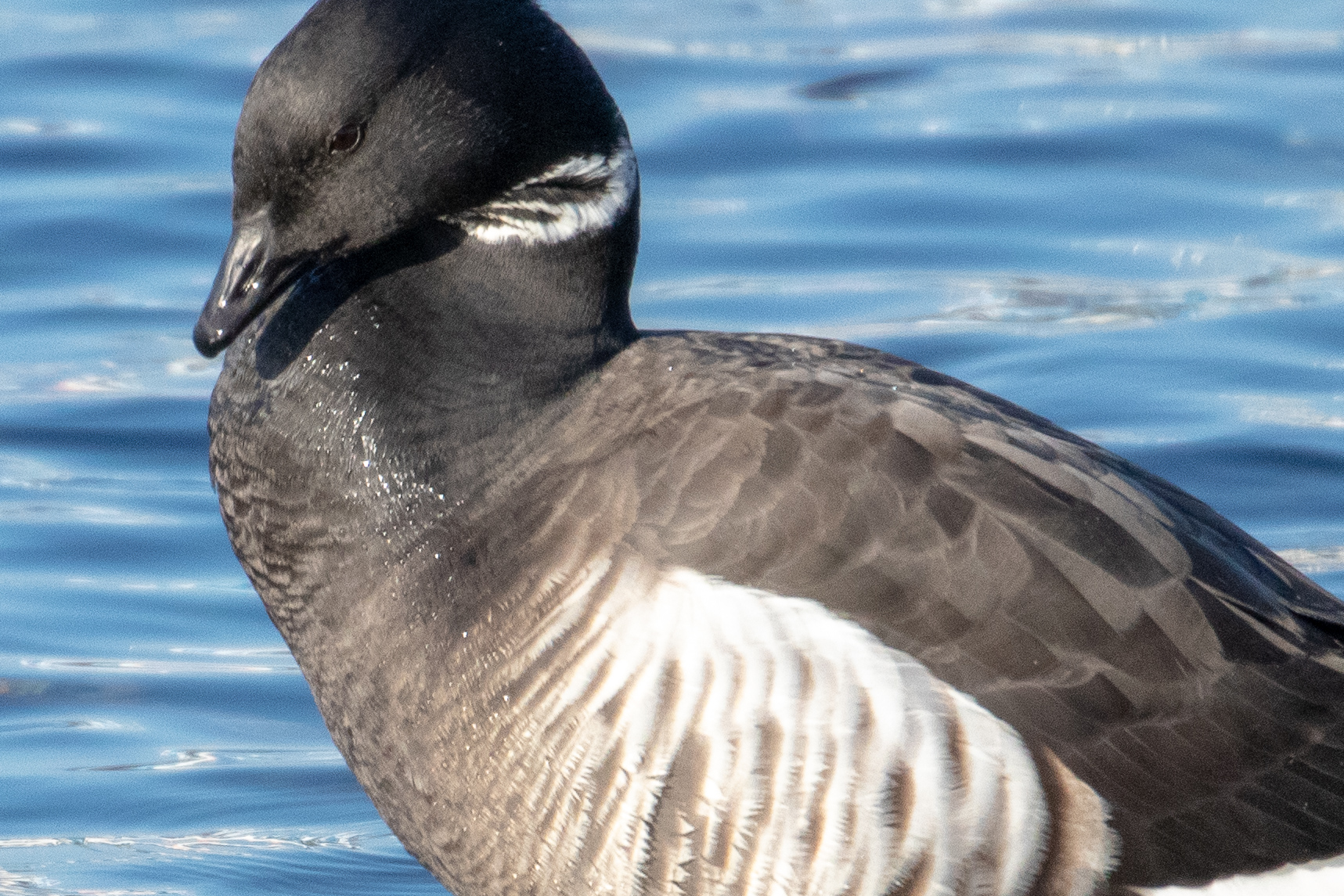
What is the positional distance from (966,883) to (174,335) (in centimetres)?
543

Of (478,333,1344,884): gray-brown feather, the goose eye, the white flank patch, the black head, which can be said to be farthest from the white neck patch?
the white flank patch

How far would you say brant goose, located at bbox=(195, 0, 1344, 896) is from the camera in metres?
4.03

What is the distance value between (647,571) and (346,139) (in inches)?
42.0

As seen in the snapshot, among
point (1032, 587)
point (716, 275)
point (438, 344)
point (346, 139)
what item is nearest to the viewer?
point (1032, 587)

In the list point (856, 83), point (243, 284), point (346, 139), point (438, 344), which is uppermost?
point (346, 139)

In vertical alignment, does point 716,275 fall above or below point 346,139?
below

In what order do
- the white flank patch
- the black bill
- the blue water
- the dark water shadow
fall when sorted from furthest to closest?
the dark water shadow < the blue water < the black bill < the white flank patch

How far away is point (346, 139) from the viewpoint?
422cm

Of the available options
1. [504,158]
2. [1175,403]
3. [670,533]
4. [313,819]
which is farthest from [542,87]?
[1175,403]

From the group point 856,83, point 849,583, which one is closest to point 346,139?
point 849,583

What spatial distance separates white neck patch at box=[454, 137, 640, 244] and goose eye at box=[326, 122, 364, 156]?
0.31 m

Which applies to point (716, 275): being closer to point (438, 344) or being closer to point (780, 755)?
point (438, 344)

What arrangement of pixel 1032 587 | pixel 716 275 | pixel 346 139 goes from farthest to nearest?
pixel 716 275
pixel 346 139
pixel 1032 587

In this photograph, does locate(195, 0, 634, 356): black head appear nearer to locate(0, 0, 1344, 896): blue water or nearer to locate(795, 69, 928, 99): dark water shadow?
locate(0, 0, 1344, 896): blue water
